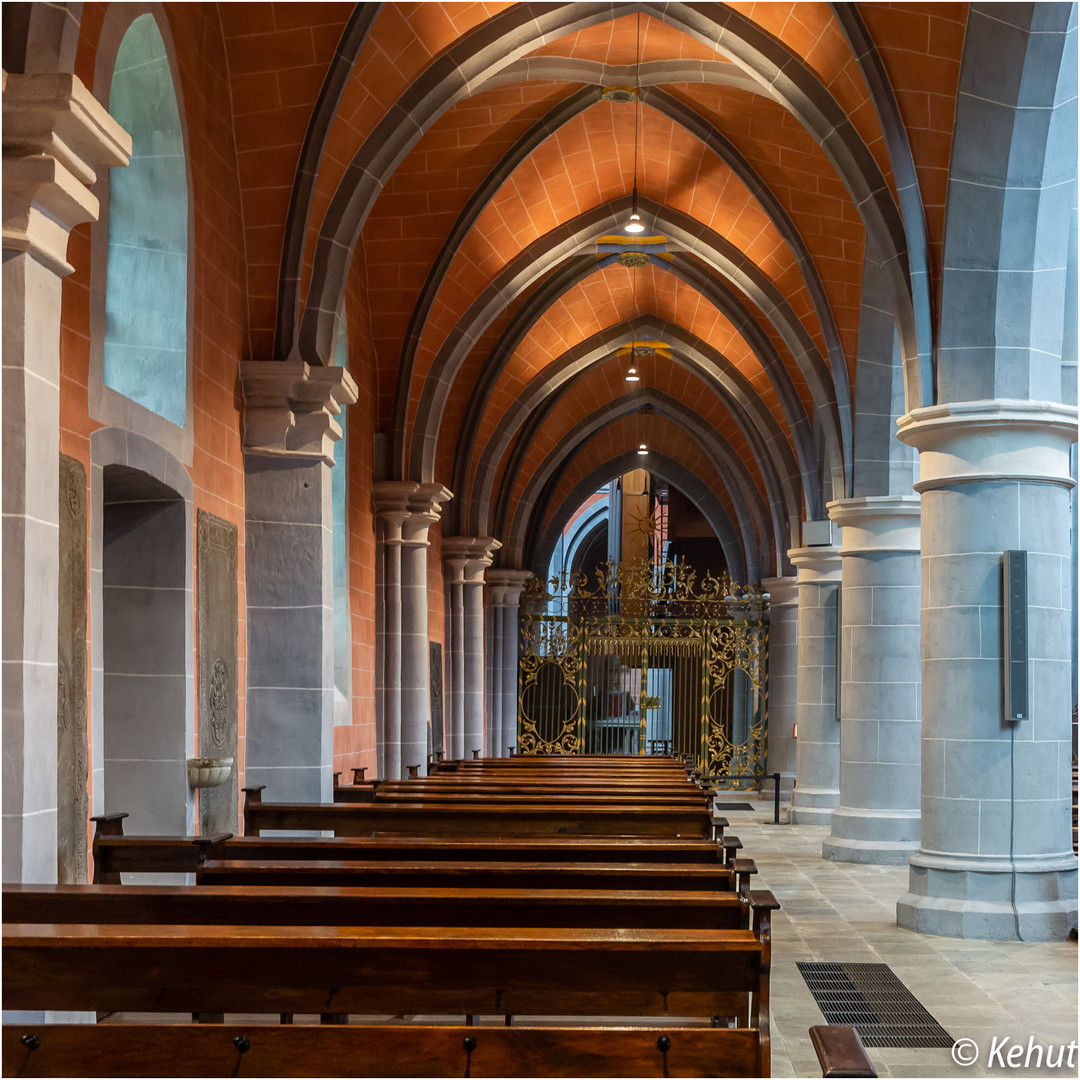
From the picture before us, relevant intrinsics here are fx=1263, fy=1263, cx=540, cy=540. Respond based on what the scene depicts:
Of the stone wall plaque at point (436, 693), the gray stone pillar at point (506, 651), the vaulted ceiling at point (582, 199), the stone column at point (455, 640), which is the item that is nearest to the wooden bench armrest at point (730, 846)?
the vaulted ceiling at point (582, 199)

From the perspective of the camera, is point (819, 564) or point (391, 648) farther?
point (819, 564)

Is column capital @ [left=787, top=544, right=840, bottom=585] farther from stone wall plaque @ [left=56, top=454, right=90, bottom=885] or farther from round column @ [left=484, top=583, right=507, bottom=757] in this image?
stone wall plaque @ [left=56, top=454, right=90, bottom=885]

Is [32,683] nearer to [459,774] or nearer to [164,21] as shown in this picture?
[164,21]

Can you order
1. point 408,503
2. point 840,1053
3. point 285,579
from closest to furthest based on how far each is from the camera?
1. point 840,1053
2. point 285,579
3. point 408,503

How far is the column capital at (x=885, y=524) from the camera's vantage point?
11016 millimetres

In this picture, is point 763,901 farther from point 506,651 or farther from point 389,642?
point 506,651

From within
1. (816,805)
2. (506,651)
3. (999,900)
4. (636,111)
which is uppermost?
(636,111)

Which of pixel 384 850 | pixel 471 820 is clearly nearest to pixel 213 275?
pixel 471 820

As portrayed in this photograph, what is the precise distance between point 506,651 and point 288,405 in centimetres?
1209

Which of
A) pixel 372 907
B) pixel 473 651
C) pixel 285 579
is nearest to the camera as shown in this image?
pixel 372 907

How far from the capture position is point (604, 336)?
17.9 m

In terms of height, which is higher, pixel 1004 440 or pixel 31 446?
pixel 1004 440

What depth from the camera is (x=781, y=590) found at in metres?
19.1

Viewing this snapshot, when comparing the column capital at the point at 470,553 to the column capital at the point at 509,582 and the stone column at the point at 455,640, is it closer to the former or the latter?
the stone column at the point at 455,640
